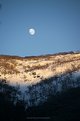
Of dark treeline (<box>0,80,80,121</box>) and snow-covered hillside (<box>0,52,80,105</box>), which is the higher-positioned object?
snow-covered hillside (<box>0,52,80,105</box>)

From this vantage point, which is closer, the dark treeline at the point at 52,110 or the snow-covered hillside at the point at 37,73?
the dark treeline at the point at 52,110

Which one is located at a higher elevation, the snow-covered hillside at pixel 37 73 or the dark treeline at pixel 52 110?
the snow-covered hillside at pixel 37 73

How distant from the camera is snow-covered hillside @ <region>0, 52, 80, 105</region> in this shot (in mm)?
54344

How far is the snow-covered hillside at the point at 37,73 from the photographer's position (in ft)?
178

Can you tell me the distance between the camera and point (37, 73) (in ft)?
215

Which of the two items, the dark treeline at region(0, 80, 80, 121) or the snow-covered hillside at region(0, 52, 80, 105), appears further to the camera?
the snow-covered hillside at region(0, 52, 80, 105)

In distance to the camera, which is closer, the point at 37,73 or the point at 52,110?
the point at 52,110

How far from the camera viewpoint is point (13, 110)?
32.2 m

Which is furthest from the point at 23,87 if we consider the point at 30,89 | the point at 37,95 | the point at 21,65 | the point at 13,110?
the point at 13,110

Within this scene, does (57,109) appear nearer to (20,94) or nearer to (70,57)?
(20,94)

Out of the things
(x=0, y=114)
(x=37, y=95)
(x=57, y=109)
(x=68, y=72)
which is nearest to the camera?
(x=0, y=114)

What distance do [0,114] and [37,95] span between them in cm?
2098

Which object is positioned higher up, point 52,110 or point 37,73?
point 37,73

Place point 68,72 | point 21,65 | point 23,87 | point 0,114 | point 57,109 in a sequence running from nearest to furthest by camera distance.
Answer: point 0,114 → point 57,109 → point 23,87 → point 68,72 → point 21,65
